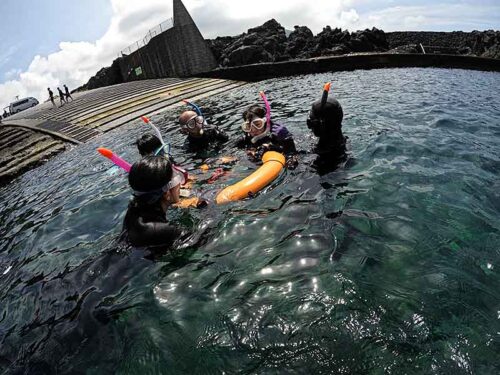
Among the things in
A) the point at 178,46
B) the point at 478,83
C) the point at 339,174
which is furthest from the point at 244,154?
the point at 178,46

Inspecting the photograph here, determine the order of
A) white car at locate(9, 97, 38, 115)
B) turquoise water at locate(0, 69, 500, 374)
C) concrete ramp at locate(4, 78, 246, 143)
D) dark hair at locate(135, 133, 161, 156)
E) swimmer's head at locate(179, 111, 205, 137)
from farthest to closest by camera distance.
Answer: white car at locate(9, 97, 38, 115) → concrete ramp at locate(4, 78, 246, 143) → swimmer's head at locate(179, 111, 205, 137) → dark hair at locate(135, 133, 161, 156) → turquoise water at locate(0, 69, 500, 374)

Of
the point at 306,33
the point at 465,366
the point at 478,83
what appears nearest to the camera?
the point at 465,366

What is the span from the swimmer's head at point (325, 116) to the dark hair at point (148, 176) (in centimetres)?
299

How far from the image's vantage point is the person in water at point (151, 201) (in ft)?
11.5

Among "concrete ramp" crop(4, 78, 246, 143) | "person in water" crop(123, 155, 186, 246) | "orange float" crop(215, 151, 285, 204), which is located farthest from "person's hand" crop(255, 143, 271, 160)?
"concrete ramp" crop(4, 78, 246, 143)

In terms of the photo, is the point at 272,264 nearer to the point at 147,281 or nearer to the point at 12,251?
the point at 147,281

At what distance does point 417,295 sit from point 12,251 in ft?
19.3

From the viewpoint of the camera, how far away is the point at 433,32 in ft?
100

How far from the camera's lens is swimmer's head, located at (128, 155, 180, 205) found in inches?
137

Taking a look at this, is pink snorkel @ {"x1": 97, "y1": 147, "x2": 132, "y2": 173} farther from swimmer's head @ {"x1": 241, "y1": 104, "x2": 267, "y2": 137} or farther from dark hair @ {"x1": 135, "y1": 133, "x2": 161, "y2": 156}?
swimmer's head @ {"x1": 241, "y1": 104, "x2": 267, "y2": 137}

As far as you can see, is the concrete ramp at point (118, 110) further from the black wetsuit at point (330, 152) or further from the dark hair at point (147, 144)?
the black wetsuit at point (330, 152)

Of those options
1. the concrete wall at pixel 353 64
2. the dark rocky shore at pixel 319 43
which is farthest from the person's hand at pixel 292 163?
the dark rocky shore at pixel 319 43

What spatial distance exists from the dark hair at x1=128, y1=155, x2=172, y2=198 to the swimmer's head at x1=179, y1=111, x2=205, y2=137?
12.9 feet

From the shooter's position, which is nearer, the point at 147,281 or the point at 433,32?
the point at 147,281
